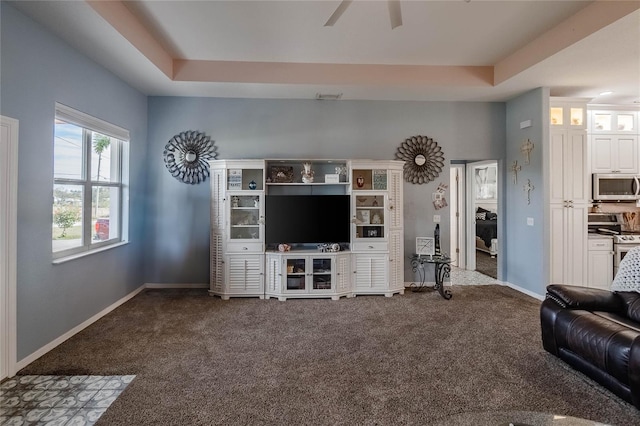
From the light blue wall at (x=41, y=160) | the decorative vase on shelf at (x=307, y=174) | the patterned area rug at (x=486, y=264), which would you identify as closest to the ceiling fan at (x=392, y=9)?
the decorative vase on shelf at (x=307, y=174)

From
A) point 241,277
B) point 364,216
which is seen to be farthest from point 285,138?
point 241,277

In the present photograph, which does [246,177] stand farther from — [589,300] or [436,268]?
[589,300]

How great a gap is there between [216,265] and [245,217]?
31.0 inches

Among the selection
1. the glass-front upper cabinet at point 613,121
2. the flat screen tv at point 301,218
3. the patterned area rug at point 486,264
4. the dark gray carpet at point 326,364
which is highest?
the glass-front upper cabinet at point 613,121

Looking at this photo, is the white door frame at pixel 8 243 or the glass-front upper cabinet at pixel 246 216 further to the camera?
the glass-front upper cabinet at pixel 246 216

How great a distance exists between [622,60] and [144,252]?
661cm

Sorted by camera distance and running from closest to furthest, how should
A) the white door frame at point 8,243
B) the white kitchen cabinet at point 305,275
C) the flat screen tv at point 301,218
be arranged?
the white door frame at point 8,243 → the white kitchen cabinet at point 305,275 → the flat screen tv at point 301,218

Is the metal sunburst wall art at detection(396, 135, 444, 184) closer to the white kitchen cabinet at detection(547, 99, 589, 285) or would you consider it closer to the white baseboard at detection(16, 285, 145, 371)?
the white kitchen cabinet at detection(547, 99, 589, 285)

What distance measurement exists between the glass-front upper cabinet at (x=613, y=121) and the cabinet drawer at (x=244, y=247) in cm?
540

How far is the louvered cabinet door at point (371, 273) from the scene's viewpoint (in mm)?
4391

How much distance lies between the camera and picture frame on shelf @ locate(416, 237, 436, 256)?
4770 mm

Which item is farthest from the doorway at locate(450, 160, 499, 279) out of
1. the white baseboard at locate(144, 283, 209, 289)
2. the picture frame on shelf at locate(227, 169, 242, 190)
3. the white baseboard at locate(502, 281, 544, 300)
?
the white baseboard at locate(144, 283, 209, 289)

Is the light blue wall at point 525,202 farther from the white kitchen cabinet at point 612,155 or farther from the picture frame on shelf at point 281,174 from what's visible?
the picture frame on shelf at point 281,174

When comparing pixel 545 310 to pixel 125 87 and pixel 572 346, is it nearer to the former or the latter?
pixel 572 346
